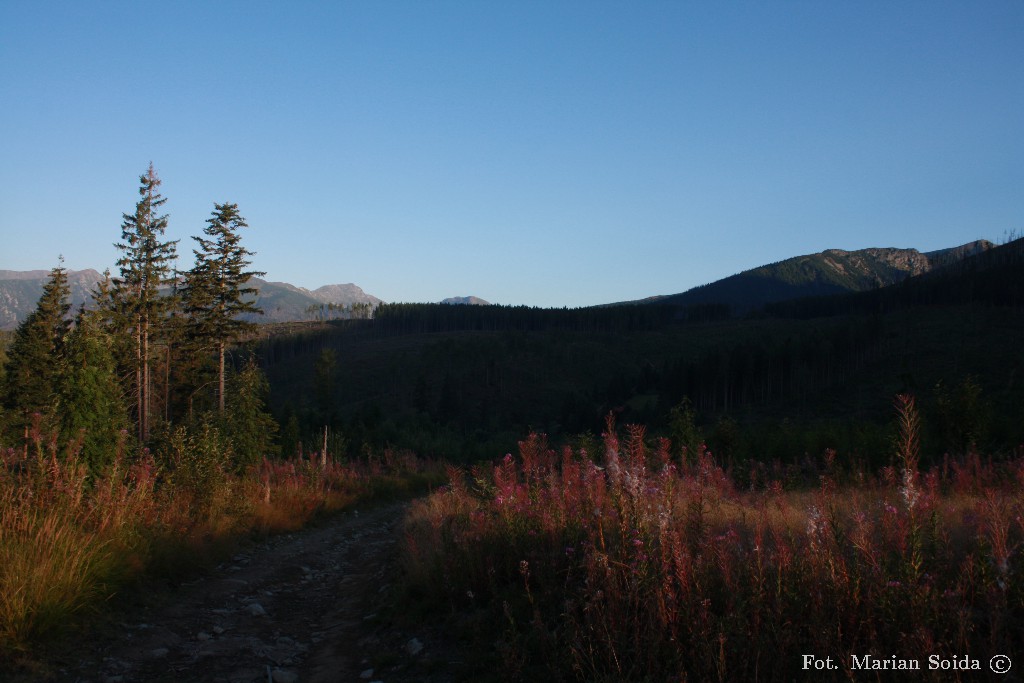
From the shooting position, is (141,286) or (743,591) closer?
(743,591)

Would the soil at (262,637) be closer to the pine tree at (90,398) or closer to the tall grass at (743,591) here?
the tall grass at (743,591)

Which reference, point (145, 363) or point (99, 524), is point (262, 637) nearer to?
point (99, 524)

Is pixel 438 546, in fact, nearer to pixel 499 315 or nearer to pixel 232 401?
pixel 232 401

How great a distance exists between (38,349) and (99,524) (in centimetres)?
3187

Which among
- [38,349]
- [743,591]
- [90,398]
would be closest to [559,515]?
[743,591]

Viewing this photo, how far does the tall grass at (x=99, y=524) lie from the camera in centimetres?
454

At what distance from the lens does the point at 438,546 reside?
20.1 feet

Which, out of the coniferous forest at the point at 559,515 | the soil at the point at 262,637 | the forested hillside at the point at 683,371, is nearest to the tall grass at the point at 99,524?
the coniferous forest at the point at 559,515

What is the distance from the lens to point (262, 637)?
551cm

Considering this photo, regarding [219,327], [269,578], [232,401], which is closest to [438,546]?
[269,578]

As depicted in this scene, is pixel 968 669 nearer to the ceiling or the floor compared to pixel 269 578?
nearer to the ceiling

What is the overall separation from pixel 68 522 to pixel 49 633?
145 cm
